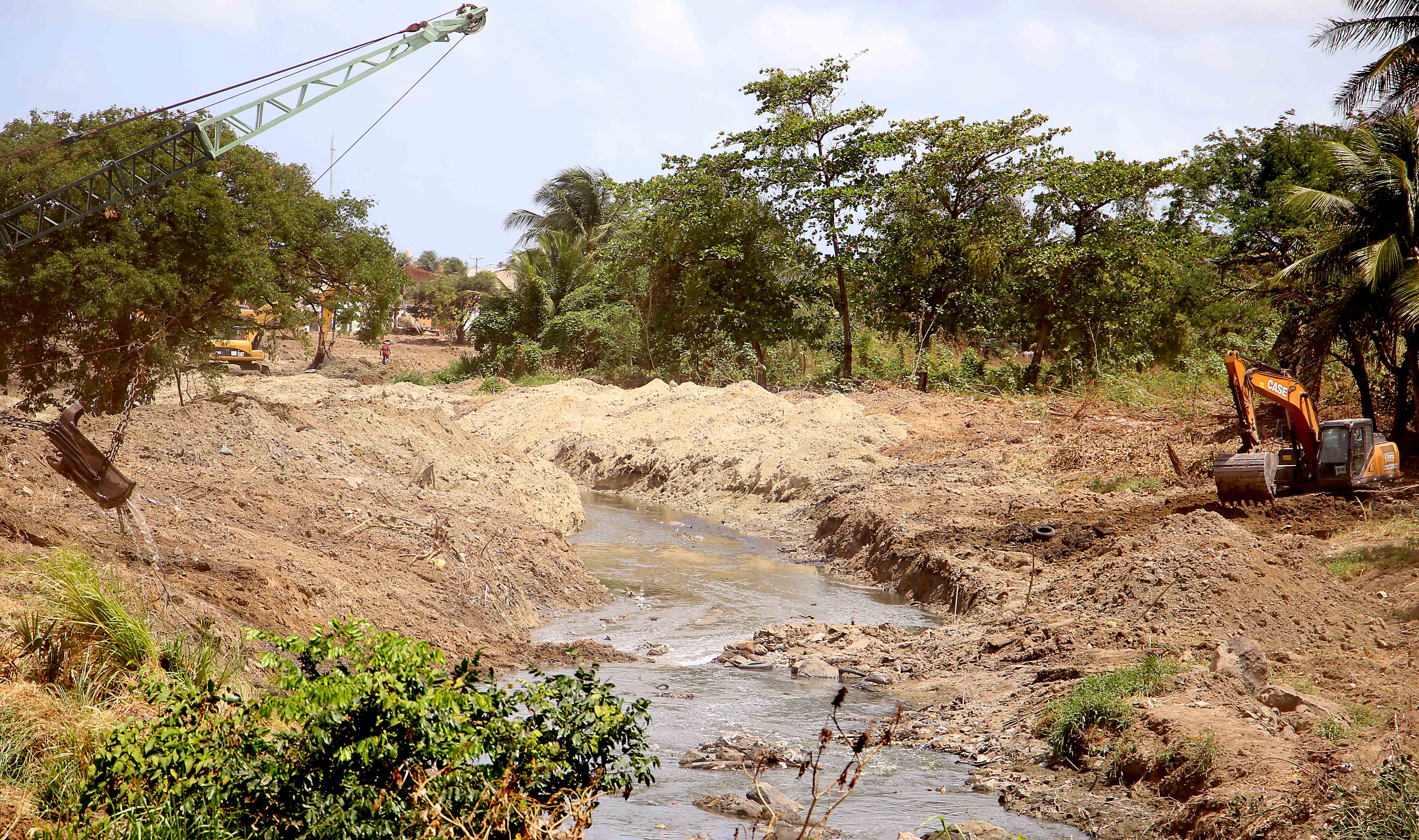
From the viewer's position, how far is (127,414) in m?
8.94

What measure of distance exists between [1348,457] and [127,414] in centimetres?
1358

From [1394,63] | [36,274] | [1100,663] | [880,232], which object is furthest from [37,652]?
[880,232]

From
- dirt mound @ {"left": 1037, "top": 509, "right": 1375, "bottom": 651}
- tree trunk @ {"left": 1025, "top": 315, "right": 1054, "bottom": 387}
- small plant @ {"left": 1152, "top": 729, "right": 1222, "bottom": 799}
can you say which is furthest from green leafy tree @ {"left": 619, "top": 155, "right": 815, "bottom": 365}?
small plant @ {"left": 1152, "top": 729, "right": 1222, "bottom": 799}

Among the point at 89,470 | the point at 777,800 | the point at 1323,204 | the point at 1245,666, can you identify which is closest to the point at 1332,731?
the point at 1245,666

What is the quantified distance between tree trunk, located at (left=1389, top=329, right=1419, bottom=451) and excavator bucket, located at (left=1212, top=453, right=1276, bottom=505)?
3.17 meters

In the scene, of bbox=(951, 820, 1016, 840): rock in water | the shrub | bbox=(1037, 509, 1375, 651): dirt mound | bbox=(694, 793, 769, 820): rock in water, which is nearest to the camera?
the shrub

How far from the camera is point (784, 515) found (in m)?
18.4

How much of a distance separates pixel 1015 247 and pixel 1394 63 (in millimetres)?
8353

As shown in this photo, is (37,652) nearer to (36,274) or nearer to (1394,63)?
(36,274)

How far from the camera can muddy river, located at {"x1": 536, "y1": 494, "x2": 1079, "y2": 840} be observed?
616 centimetres

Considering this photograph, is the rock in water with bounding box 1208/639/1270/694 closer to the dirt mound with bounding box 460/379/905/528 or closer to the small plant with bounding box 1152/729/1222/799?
the small plant with bounding box 1152/729/1222/799

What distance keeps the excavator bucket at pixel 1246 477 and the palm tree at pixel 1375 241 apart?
2.62 metres

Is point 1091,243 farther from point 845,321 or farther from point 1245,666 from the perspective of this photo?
point 1245,666

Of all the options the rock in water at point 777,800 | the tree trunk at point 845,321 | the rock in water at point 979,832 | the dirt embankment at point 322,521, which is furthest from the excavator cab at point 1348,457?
the tree trunk at point 845,321
